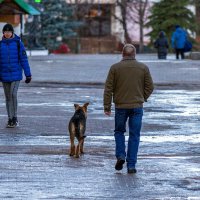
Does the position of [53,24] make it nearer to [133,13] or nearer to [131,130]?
[133,13]

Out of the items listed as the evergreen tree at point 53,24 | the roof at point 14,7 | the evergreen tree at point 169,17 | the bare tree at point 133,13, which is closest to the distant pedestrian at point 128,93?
the roof at point 14,7

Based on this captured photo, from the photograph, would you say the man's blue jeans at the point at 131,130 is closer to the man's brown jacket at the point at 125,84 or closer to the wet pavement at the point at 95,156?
the man's brown jacket at the point at 125,84

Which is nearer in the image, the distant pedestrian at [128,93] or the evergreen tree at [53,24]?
the distant pedestrian at [128,93]

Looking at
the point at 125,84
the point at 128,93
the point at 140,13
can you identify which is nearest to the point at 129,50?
the point at 125,84

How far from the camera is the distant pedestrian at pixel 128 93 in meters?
13.3

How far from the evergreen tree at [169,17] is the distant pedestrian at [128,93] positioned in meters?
57.7

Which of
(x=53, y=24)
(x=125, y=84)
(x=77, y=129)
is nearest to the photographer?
(x=125, y=84)

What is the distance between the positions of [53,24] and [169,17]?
8.09 m

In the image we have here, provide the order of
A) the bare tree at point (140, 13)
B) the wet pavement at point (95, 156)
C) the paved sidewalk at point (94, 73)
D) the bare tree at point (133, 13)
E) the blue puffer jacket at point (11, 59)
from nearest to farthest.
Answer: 1. the wet pavement at point (95, 156)
2. the blue puffer jacket at point (11, 59)
3. the paved sidewalk at point (94, 73)
4. the bare tree at point (140, 13)
5. the bare tree at point (133, 13)

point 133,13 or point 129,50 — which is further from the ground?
point 129,50

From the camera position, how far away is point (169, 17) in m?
71.5

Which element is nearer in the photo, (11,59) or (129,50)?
(129,50)

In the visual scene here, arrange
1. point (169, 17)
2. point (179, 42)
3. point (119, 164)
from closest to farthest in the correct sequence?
point (119, 164)
point (179, 42)
point (169, 17)

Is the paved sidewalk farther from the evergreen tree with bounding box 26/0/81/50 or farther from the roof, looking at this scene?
the evergreen tree with bounding box 26/0/81/50
